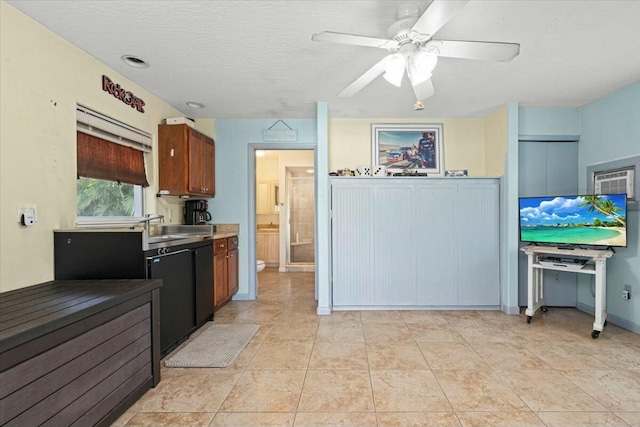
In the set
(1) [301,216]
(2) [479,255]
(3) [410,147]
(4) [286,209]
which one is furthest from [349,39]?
(1) [301,216]

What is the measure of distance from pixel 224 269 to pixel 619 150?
15.0 ft

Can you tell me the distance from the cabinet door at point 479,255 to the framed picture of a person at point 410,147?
0.76m

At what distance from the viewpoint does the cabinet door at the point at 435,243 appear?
3.87 meters

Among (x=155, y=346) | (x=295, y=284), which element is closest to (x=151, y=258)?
(x=155, y=346)

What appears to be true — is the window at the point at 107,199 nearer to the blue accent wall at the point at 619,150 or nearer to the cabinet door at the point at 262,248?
the cabinet door at the point at 262,248

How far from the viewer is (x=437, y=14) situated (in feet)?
4.90

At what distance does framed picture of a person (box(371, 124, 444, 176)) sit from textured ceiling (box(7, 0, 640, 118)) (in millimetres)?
558

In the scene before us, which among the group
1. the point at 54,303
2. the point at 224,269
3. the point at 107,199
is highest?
the point at 107,199

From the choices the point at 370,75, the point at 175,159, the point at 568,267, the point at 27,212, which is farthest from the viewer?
the point at 175,159

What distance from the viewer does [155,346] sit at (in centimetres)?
220

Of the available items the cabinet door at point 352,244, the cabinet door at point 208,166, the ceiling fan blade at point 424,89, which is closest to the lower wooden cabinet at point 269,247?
the cabinet door at point 208,166

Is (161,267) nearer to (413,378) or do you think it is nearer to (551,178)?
(413,378)

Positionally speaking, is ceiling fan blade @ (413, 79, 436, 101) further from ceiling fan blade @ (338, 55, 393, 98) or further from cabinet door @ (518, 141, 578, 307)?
cabinet door @ (518, 141, 578, 307)

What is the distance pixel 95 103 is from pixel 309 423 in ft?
9.49
